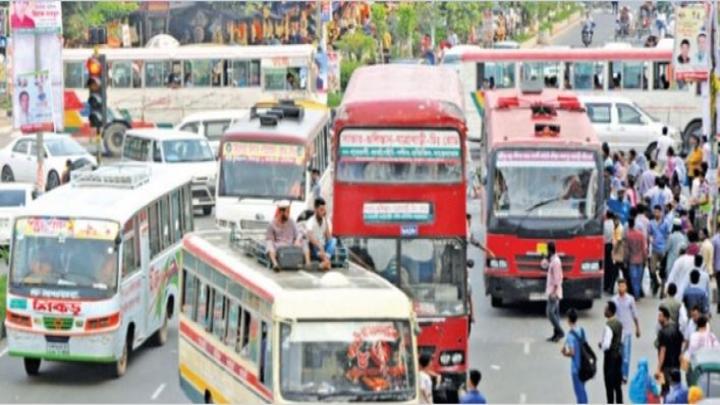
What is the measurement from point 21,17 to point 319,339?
1686cm

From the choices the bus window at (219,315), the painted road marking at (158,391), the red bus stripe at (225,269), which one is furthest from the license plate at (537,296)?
the bus window at (219,315)

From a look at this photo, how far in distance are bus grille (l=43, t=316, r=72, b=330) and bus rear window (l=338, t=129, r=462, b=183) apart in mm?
3887

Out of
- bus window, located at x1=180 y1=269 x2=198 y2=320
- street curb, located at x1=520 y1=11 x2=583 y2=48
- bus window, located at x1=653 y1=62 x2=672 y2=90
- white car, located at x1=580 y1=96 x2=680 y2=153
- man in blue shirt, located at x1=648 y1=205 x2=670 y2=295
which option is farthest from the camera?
street curb, located at x1=520 y1=11 x2=583 y2=48

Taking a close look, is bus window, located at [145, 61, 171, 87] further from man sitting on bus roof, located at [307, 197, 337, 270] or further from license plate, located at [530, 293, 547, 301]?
man sitting on bus roof, located at [307, 197, 337, 270]

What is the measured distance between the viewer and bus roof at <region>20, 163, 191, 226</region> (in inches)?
1085

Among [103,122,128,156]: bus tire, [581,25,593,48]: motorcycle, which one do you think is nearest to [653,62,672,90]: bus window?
[103,122,128,156]: bus tire

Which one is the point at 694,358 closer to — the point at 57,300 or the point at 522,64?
the point at 57,300

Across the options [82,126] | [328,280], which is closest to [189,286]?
[328,280]

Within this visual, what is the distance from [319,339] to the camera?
19828 millimetres

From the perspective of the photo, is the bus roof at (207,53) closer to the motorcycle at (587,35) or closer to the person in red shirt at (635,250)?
the motorcycle at (587,35)

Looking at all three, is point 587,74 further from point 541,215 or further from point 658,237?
point 541,215

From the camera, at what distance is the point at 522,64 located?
173ft

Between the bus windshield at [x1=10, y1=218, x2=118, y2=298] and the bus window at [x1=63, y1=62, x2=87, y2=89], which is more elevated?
the bus windshield at [x1=10, y1=218, x2=118, y2=298]

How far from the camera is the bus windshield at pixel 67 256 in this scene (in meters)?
27.2
